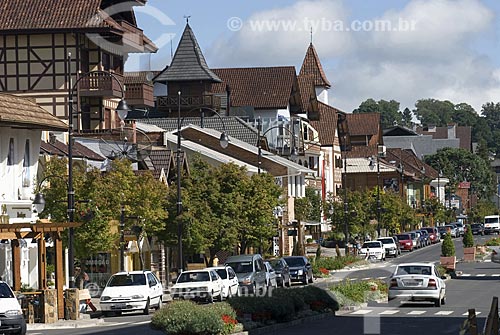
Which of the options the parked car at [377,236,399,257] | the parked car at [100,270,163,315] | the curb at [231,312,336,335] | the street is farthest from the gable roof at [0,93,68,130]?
the parked car at [377,236,399,257]

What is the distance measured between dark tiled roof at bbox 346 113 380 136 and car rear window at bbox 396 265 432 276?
116117 millimetres

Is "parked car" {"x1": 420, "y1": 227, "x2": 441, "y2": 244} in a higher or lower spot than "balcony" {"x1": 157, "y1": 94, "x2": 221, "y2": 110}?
lower

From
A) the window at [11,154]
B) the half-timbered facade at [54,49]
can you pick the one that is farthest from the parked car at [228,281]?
the half-timbered facade at [54,49]

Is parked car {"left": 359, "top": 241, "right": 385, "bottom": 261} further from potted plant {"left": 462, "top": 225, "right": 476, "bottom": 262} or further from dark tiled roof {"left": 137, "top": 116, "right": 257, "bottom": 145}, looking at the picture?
dark tiled roof {"left": 137, "top": 116, "right": 257, "bottom": 145}

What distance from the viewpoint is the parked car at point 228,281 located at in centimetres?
4447

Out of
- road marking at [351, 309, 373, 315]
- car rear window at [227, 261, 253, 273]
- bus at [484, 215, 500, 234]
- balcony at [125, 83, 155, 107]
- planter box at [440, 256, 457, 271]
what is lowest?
road marking at [351, 309, 373, 315]

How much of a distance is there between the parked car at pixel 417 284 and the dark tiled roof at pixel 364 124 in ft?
381

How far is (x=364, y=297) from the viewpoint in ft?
141

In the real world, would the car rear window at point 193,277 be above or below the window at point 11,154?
below

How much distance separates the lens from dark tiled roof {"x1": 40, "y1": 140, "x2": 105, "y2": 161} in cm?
5519

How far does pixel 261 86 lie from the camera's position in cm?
11269

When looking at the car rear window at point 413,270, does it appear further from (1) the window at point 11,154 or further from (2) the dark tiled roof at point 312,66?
(2) the dark tiled roof at point 312,66

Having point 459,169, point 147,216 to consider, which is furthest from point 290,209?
point 459,169

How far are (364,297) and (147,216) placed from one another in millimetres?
Result: 10427
